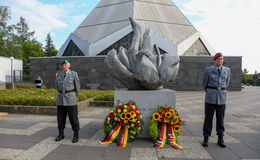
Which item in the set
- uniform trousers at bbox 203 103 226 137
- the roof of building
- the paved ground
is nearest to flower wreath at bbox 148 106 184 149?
the paved ground

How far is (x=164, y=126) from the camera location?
12.7 feet

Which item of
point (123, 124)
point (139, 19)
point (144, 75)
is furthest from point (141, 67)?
point (139, 19)

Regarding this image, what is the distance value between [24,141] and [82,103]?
3.78m

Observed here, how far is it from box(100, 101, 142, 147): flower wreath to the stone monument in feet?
0.93

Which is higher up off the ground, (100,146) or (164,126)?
(164,126)

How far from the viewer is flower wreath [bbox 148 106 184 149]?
3.78m

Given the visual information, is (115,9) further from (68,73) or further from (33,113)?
(68,73)

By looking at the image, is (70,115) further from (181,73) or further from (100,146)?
(181,73)

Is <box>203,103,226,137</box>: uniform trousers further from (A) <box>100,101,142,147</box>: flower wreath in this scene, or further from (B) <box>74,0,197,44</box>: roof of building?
(B) <box>74,0,197,44</box>: roof of building

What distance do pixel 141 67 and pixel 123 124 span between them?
49.9 inches

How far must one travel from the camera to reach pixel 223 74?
377cm

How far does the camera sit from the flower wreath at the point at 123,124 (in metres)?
3.76

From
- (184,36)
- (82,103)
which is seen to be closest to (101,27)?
(184,36)

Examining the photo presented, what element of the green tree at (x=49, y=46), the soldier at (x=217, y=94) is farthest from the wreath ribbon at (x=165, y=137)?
the green tree at (x=49, y=46)
